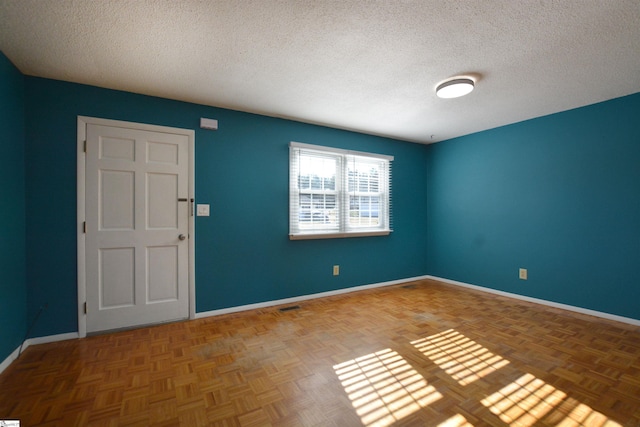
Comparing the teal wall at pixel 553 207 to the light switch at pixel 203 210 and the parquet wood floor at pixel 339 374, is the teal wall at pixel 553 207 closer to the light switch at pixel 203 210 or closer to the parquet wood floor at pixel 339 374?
the parquet wood floor at pixel 339 374

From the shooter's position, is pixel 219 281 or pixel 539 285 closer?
pixel 219 281

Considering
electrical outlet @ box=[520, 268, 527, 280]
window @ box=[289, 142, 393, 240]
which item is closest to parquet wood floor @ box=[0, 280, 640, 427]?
electrical outlet @ box=[520, 268, 527, 280]

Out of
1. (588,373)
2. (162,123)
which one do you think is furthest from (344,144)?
(588,373)

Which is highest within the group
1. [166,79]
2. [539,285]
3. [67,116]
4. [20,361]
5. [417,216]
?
[166,79]

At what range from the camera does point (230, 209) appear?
329cm

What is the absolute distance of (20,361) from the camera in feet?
7.13

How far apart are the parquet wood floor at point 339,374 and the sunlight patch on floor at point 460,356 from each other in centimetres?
1

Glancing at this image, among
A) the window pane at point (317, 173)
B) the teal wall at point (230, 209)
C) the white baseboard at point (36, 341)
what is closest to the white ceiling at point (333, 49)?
the teal wall at point (230, 209)

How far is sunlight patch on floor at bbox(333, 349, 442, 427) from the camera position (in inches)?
63.6

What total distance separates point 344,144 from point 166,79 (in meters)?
2.41

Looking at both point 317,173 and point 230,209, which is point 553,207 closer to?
point 317,173

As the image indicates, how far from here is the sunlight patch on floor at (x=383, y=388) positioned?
1.61m

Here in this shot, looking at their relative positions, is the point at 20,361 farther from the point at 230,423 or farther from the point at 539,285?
the point at 539,285

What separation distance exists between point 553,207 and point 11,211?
223 inches
